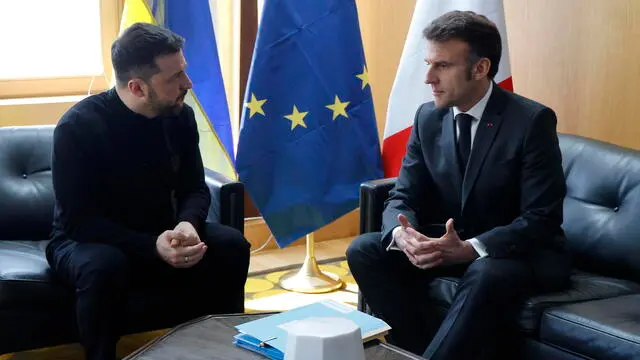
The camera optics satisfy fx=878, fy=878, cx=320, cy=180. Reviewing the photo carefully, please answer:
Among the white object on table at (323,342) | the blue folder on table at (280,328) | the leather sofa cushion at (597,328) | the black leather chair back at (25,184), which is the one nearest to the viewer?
the white object on table at (323,342)

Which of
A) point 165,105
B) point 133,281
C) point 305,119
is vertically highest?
point 165,105

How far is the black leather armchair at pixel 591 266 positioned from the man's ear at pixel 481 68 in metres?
0.46

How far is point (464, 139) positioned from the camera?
108 inches

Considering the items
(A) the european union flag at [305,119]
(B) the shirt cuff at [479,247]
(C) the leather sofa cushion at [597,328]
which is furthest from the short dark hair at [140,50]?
(C) the leather sofa cushion at [597,328]

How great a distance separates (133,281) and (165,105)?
1.79 feet

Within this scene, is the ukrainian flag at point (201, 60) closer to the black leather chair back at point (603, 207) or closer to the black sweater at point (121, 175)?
the black sweater at point (121, 175)

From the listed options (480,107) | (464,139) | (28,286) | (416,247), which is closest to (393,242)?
(416,247)

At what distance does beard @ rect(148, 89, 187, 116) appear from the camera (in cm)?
268

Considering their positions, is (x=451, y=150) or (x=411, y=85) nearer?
(x=451, y=150)

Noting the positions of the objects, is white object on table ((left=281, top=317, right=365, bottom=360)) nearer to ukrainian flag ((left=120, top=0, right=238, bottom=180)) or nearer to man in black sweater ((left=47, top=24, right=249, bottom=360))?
man in black sweater ((left=47, top=24, right=249, bottom=360))

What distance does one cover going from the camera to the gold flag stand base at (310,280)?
3.71 metres

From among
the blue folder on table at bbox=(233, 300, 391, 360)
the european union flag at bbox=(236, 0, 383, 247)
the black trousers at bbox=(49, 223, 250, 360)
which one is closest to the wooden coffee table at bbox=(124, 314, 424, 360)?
the blue folder on table at bbox=(233, 300, 391, 360)

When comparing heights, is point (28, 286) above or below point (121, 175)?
below

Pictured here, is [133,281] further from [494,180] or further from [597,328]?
[597,328]
